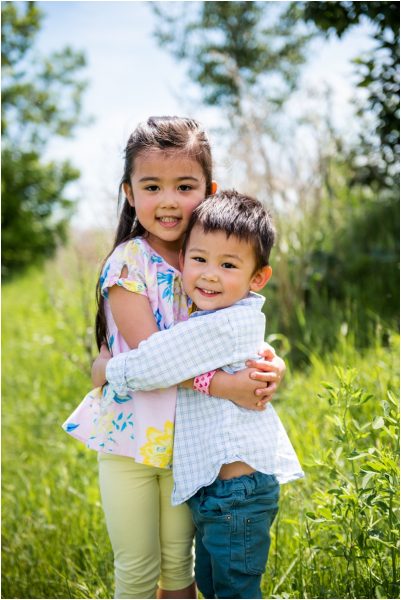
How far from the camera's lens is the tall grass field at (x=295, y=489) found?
2027mm

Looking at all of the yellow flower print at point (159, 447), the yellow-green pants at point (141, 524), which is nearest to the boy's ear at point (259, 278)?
the yellow flower print at point (159, 447)

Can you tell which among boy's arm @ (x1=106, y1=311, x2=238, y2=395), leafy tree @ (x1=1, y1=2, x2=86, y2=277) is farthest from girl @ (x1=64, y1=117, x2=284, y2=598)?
leafy tree @ (x1=1, y1=2, x2=86, y2=277)

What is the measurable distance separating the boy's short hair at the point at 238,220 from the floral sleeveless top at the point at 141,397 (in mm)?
134

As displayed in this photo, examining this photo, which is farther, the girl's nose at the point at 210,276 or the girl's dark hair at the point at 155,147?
the girl's dark hair at the point at 155,147

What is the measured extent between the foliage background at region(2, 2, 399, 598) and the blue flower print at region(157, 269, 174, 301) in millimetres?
564

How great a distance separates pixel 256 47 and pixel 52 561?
11.5 m

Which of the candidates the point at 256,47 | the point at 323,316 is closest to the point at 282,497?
the point at 323,316

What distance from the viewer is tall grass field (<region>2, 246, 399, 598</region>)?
2027mm

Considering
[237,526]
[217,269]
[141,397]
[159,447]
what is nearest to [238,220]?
[217,269]

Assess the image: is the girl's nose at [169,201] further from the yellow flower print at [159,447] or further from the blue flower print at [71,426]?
the blue flower print at [71,426]

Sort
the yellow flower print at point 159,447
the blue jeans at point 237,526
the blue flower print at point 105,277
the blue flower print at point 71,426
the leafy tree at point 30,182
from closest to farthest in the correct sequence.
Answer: the blue jeans at point 237,526 → the yellow flower print at point 159,447 → the blue flower print at point 105,277 → the blue flower print at point 71,426 → the leafy tree at point 30,182

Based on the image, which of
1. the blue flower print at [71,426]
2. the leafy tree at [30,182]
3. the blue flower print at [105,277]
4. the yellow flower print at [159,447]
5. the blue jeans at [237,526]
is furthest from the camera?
the leafy tree at [30,182]

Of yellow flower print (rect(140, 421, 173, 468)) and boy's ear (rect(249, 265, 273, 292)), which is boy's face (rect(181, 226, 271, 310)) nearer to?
boy's ear (rect(249, 265, 273, 292))

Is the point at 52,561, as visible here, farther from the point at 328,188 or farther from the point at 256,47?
the point at 256,47
